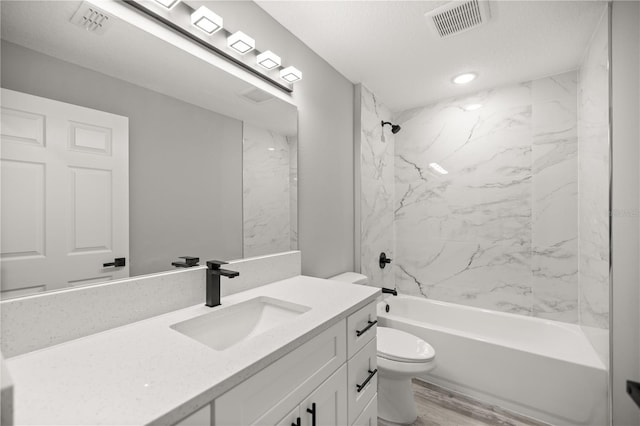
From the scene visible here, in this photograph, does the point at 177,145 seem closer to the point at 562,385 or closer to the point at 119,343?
the point at 119,343

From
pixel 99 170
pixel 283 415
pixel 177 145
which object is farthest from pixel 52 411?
pixel 177 145

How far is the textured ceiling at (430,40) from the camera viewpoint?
158cm

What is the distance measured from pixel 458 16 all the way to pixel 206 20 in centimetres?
139

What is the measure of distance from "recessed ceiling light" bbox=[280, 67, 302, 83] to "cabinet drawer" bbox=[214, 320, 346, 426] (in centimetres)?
138

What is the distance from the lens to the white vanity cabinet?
0.66 meters

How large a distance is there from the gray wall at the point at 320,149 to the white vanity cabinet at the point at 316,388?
29.9 inches

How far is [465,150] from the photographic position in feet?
8.80

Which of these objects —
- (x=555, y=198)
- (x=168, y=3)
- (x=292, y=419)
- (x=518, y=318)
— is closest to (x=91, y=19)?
(x=168, y=3)

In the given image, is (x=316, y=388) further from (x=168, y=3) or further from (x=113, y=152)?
(x=168, y=3)

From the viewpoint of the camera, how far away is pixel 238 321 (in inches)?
45.7

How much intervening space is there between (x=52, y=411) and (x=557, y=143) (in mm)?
3172

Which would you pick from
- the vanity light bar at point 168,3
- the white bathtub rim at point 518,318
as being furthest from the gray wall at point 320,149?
the white bathtub rim at point 518,318

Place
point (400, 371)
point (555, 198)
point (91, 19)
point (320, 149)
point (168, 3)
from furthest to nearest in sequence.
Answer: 1. point (555, 198)
2. point (320, 149)
3. point (400, 371)
4. point (168, 3)
5. point (91, 19)

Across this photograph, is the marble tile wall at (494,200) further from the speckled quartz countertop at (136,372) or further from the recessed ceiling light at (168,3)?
the recessed ceiling light at (168,3)
